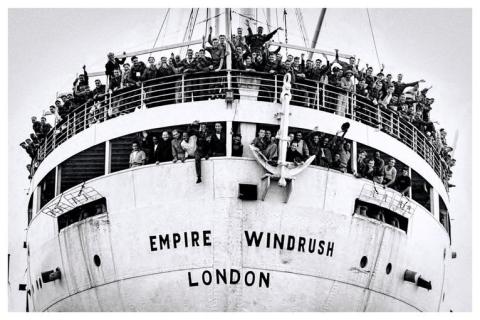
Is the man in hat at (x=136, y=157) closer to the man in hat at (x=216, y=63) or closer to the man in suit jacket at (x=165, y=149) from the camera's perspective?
the man in suit jacket at (x=165, y=149)

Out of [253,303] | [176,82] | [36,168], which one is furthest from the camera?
[36,168]

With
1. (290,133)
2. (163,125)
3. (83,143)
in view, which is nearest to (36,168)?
(83,143)

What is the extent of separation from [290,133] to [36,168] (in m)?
6.95

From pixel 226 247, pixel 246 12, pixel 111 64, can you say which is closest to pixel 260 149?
pixel 226 247

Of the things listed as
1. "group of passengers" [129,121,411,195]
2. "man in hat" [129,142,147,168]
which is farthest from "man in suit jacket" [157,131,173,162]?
"man in hat" [129,142,147,168]

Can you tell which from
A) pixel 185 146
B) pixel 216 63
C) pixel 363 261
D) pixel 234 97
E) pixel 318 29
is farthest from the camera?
pixel 318 29

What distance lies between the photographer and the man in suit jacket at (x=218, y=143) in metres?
25.5

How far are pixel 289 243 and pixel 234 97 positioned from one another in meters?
3.20

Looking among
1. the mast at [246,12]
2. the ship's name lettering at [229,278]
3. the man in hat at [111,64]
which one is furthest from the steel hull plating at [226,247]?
the mast at [246,12]

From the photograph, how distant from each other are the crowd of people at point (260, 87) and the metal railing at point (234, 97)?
2cm

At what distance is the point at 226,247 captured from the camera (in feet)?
81.8

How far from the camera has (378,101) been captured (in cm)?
2841

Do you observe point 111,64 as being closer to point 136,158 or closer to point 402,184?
point 136,158

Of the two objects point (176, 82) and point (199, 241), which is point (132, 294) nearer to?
point (199, 241)
